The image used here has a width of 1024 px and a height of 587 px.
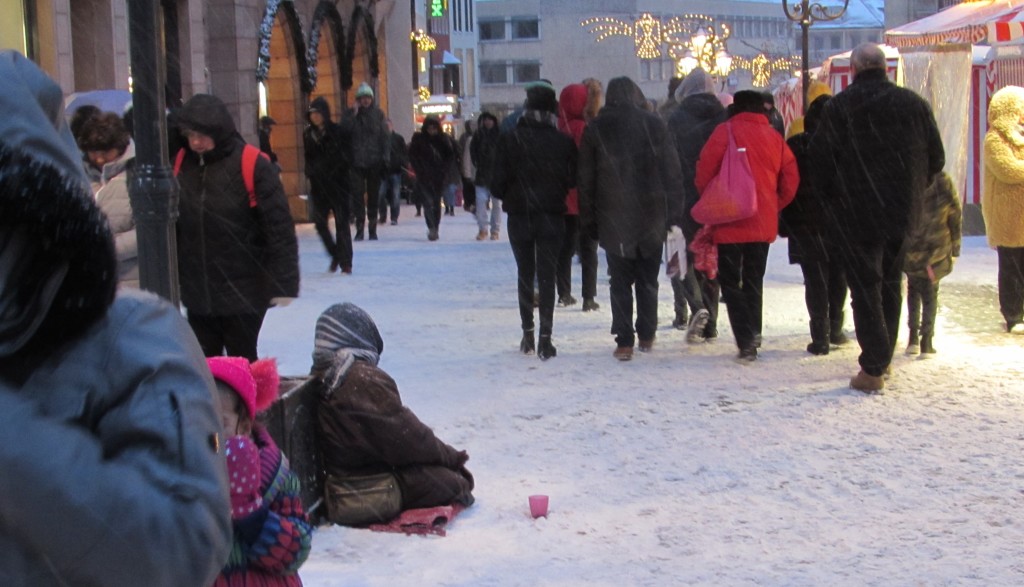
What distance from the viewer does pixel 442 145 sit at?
21.9 meters

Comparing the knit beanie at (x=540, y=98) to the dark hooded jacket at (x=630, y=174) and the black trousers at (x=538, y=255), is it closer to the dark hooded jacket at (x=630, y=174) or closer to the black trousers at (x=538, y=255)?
the dark hooded jacket at (x=630, y=174)

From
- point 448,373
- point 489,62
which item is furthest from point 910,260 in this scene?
point 489,62

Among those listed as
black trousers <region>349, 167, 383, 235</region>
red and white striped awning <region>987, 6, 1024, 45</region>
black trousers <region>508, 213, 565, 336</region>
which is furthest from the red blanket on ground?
black trousers <region>349, 167, 383, 235</region>

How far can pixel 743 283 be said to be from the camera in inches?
362

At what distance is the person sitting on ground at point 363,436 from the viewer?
18.0 ft

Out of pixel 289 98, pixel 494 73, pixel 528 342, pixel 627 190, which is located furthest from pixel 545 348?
pixel 494 73

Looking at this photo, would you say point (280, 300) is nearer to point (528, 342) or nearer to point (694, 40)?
point (528, 342)

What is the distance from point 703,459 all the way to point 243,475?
3.72 metres

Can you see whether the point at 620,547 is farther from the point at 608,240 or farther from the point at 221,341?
the point at 608,240

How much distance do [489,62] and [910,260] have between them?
10078 centimetres

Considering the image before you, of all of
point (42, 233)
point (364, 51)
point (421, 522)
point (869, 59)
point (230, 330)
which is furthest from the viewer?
point (364, 51)

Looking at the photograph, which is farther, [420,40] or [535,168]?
[420,40]

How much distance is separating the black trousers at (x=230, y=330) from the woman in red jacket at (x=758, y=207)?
3.74 meters

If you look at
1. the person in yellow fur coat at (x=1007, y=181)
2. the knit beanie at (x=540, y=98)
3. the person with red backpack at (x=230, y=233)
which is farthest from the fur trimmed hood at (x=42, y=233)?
the person in yellow fur coat at (x=1007, y=181)
